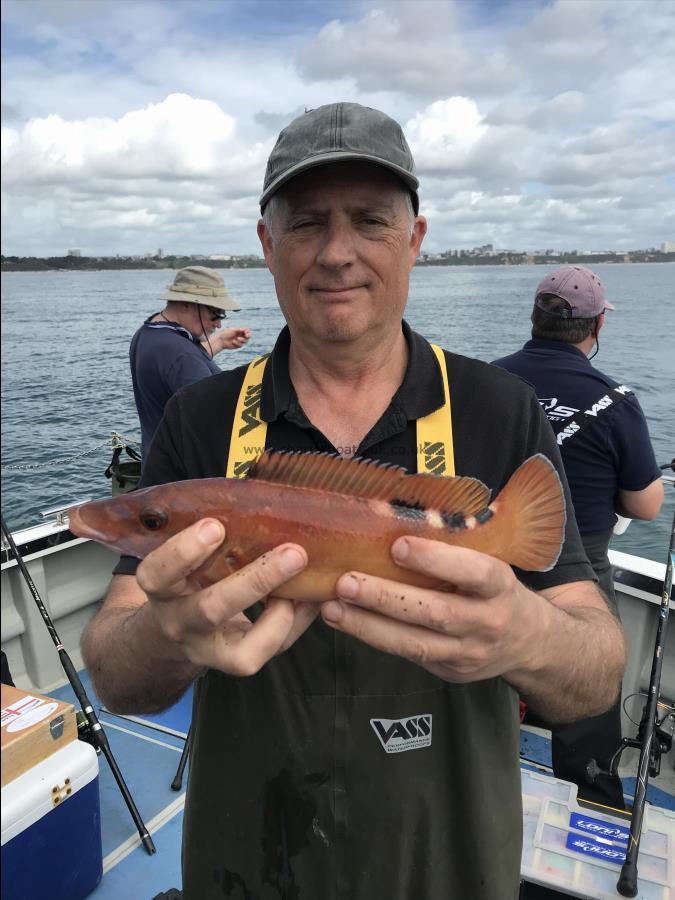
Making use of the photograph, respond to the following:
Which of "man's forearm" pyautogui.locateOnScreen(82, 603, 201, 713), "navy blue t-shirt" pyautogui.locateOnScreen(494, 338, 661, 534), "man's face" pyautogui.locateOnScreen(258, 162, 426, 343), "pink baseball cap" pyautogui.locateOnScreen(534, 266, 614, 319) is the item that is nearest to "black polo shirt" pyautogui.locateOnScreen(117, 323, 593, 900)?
"man's forearm" pyautogui.locateOnScreen(82, 603, 201, 713)

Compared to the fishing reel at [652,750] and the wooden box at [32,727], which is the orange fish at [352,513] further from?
the fishing reel at [652,750]

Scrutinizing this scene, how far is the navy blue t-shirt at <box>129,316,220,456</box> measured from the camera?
20.1ft

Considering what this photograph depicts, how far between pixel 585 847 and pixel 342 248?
3.52 meters

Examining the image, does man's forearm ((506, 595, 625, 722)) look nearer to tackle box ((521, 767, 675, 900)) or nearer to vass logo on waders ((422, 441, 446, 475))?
vass logo on waders ((422, 441, 446, 475))

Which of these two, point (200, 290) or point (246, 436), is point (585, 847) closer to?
point (246, 436)

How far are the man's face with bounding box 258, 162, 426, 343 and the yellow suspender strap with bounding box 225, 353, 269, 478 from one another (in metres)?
0.34

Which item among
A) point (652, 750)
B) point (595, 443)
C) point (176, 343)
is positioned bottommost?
point (652, 750)

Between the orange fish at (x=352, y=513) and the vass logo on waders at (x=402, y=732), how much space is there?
647 millimetres

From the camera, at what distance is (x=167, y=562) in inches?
60.8

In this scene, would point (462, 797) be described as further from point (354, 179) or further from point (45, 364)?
point (45, 364)

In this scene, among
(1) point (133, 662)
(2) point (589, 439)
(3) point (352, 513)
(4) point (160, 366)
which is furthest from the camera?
(4) point (160, 366)

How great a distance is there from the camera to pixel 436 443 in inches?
91.3

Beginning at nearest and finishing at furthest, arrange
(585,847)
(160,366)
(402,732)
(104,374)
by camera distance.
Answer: (402,732) → (585,847) → (160,366) → (104,374)

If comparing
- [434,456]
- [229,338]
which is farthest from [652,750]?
[229,338]
